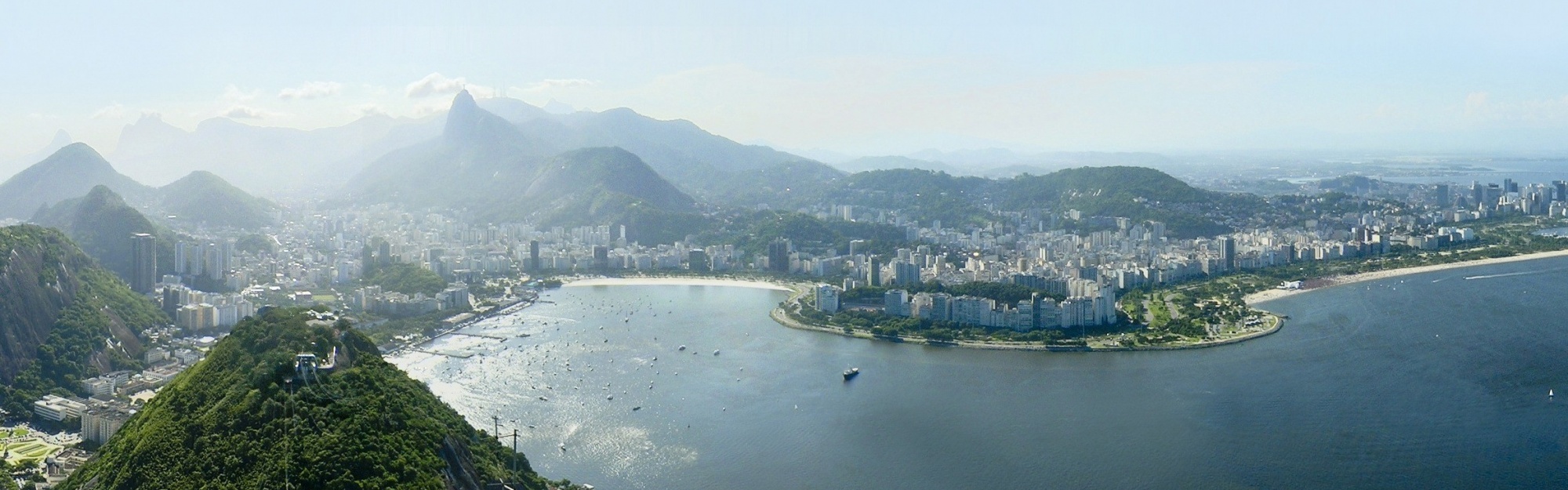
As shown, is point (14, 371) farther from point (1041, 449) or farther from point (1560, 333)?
point (1560, 333)

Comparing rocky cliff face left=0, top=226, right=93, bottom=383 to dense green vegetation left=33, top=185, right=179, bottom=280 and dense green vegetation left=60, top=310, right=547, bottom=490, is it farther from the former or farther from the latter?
dense green vegetation left=60, top=310, right=547, bottom=490

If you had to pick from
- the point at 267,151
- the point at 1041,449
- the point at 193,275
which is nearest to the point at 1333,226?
the point at 1041,449

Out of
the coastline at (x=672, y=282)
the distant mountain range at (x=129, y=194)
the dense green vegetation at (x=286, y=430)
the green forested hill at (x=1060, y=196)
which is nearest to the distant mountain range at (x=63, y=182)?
the distant mountain range at (x=129, y=194)

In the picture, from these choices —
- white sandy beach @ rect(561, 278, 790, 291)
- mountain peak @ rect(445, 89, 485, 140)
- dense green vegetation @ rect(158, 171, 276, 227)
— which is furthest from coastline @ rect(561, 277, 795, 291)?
mountain peak @ rect(445, 89, 485, 140)

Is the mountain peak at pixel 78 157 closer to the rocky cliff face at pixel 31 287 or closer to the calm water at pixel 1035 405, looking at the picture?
the rocky cliff face at pixel 31 287

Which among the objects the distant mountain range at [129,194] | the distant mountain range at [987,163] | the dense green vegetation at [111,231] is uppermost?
the distant mountain range at [987,163]

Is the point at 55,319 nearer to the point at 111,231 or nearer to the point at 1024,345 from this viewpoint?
the point at 111,231

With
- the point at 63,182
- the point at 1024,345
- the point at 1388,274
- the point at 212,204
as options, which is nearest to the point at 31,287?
the point at 1024,345
